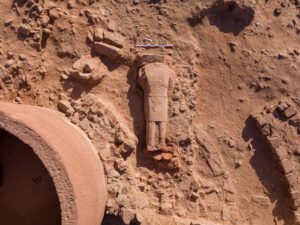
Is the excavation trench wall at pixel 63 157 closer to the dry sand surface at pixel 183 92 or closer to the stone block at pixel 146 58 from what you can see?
the dry sand surface at pixel 183 92

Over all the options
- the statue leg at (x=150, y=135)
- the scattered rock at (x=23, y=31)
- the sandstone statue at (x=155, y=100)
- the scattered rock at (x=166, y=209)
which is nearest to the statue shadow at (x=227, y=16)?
the sandstone statue at (x=155, y=100)

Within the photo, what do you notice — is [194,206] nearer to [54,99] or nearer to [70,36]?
[54,99]

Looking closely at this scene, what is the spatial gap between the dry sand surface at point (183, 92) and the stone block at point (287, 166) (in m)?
0.01

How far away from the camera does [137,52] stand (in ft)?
9.71

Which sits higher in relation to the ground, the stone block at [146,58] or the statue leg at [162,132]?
the stone block at [146,58]

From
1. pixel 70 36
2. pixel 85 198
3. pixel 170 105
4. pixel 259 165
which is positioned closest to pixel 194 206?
pixel 259 165

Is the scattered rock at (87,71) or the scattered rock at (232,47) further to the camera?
the scattered rock at (232,47)

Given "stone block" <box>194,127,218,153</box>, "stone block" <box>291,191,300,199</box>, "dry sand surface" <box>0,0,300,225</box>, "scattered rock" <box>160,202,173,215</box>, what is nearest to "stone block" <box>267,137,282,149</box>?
"dry sand surface" <box>0,0,300,225</box>

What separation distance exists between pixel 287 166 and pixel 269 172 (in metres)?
0.24

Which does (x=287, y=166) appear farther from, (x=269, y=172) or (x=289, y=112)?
(x=289, y=112)

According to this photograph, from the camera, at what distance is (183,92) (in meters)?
3.00

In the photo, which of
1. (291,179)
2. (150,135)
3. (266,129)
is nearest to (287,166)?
(291,179)

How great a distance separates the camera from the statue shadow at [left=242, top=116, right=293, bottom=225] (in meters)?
3.07

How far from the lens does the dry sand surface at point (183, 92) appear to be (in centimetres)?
268
